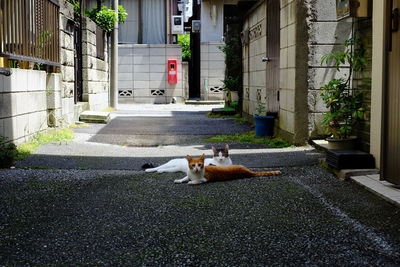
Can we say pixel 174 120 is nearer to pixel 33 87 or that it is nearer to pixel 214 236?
pixel 33 87

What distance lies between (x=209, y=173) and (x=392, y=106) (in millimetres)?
2014

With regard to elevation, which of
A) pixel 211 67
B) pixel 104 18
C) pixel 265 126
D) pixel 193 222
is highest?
pixel 104 18

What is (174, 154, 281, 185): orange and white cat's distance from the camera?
5.71m

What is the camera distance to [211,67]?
2305 cm

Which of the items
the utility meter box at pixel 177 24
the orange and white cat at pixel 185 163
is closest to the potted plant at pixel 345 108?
the orange and white cat at pixel 185 163

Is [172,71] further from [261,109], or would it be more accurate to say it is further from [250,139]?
[250,139]

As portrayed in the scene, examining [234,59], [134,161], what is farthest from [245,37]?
[134,161]

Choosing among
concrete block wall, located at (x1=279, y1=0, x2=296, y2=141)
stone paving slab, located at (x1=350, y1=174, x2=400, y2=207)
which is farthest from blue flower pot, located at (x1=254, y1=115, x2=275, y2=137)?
stone paving slab, located at (x1=350, y1=174, x2=400, y2=207)

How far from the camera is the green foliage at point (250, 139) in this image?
8.86 m

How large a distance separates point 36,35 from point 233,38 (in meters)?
7.55

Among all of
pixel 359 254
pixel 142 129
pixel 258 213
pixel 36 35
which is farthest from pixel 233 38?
→ pixel 359 254

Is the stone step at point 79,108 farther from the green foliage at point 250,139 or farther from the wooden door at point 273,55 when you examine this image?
the wooden door at point 273,55

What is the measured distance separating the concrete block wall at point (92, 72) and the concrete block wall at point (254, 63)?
4100 millimetres

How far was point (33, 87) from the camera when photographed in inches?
353
